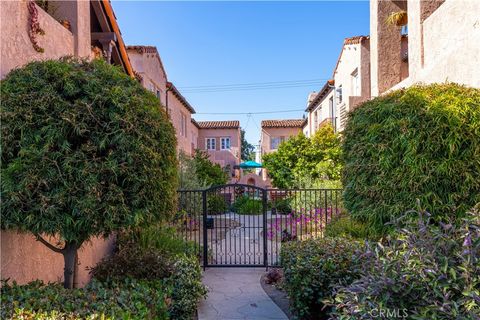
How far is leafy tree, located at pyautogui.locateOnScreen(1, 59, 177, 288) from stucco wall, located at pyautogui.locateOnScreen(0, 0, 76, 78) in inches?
14.0

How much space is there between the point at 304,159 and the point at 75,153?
46.0 ft

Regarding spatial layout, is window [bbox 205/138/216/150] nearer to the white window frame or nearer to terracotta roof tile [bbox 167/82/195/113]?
the white window frame

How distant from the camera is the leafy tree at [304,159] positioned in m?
15.4

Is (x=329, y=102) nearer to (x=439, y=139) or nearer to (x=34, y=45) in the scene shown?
(x=439, y=139)

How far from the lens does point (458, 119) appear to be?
392 centimetres

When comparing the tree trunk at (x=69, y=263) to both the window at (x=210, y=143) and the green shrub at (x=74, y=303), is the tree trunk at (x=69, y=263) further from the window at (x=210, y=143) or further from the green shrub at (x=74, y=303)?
the window at (x=210, y=143)

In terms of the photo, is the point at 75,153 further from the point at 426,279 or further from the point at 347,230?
the point at 347,230

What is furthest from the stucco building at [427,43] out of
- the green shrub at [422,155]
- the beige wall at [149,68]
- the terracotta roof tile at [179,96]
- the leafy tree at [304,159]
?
the terracotta roof tile at [179,96]

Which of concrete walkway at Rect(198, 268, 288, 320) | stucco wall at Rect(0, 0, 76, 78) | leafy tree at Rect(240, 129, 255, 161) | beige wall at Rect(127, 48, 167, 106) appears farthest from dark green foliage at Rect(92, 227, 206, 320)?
leafy tree at Rect(240, 129, 255, 161)

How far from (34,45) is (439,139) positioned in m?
5.37

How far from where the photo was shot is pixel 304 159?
16406mm

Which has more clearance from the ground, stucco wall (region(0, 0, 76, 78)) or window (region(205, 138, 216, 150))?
window (region(205, 138, 216, 150))

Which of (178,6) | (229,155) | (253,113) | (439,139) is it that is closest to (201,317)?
(439,139)

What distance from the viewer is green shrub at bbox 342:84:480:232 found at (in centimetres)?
393
